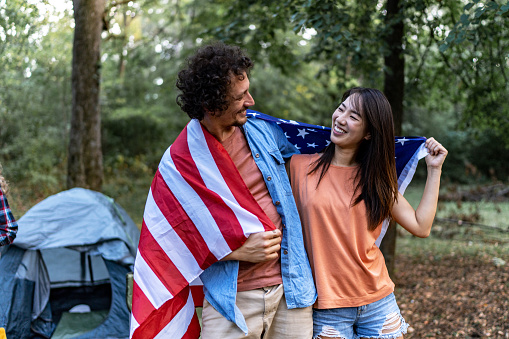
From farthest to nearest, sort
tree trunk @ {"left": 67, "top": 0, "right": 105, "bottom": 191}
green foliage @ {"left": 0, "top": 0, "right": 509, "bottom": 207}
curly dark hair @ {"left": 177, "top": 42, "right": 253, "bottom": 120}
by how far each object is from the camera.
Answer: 1. tree trunk @ {"left": 67, "top": 0, "right": 105, "bottom": 191}
2. green foliage @ {"left": 0, "top": 0, "right": 509, "bottom": 207}
3. curly dark hair @ {"left": 177, "top": 42, "right": 253, "bottom": 120}

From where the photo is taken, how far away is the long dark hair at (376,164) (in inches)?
81.7

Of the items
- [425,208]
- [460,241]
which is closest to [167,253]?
[425,208]

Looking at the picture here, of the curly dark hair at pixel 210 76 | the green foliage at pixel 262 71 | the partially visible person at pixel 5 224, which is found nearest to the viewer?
the curly dark hair at pixel 210 76

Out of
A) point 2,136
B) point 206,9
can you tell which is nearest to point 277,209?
point 206,9

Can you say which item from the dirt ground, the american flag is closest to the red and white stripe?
the american flag

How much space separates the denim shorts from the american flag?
18.9 inches

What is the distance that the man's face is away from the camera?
6.14 ft

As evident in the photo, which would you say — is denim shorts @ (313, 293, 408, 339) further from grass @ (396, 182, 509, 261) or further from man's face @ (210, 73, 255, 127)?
grass @ (396, 182, 509, 261)

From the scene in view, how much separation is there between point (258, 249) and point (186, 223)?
12.8 inches

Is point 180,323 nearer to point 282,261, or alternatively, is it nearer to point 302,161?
point 282,261

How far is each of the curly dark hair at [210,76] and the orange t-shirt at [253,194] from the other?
0.69 ft

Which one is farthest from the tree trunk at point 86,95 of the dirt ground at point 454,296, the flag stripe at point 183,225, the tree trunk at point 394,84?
the flag stripe at point 183,225

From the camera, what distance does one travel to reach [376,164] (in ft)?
6.99

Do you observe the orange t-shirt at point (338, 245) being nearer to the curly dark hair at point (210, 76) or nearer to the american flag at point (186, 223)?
the american flag at point (186, 223)
